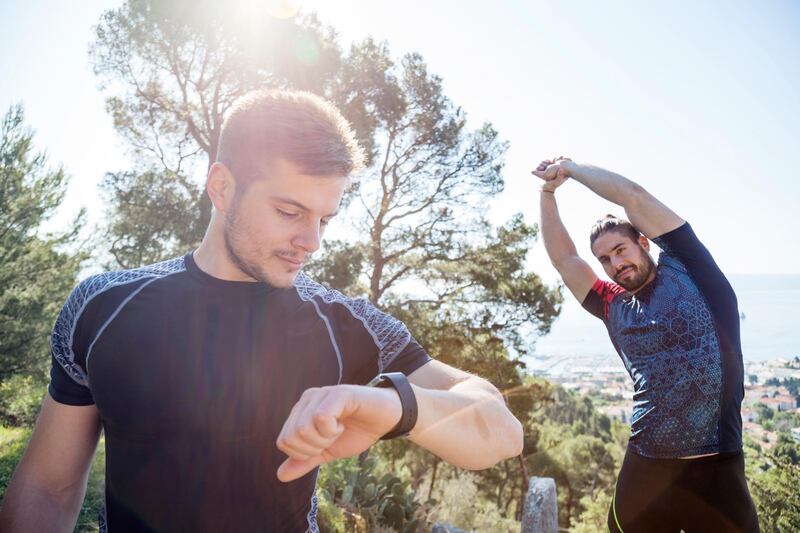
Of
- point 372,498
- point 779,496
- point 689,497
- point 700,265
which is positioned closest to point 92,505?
point 372,498

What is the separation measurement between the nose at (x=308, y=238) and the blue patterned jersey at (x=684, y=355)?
2167 millimetres

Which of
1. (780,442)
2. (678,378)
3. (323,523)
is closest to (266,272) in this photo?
(678,378)

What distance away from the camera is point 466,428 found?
3.30ft

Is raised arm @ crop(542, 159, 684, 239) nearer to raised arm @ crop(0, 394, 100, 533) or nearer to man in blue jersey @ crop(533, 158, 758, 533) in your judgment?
man in blue jersey @ crop(533, 158, 758, 533)

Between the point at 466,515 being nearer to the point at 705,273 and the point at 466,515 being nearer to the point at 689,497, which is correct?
the point at 689,497

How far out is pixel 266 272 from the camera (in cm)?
138

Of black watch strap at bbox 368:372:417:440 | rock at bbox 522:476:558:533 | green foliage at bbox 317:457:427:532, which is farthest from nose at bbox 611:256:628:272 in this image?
rock at bbox 522:476:558:533

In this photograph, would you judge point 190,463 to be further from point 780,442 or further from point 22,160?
point 22,160

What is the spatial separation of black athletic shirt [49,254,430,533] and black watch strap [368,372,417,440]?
0.39m

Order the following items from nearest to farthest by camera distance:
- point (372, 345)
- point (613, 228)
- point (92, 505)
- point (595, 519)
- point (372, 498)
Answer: point (372, 345)
point (613, 228)
point (92, 505)
point (372, 498)
point (595, 519)

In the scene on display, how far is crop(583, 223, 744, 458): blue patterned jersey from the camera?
7.98 feet

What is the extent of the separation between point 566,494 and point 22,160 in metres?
27.6

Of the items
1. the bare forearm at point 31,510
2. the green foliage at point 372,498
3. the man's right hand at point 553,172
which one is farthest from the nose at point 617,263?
the green foliage at point 372,498

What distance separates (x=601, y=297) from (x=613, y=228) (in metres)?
0.49
